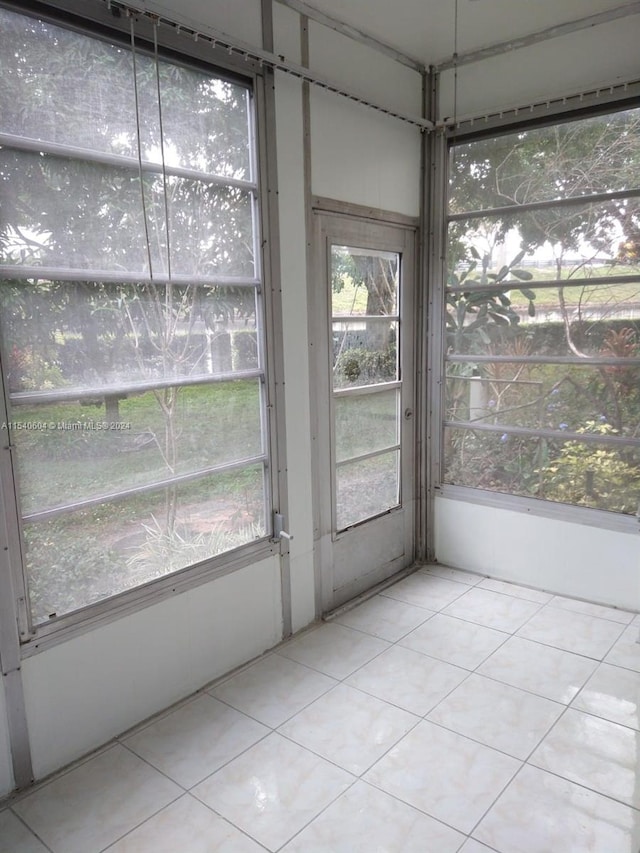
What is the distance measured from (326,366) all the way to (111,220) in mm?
1326

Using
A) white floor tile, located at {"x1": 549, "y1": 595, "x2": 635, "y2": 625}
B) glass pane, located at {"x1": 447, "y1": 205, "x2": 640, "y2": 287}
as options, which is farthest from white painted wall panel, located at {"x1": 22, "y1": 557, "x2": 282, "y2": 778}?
glass pane, located at {"x1": 447, "y1": 205, "x2": 640, "y2": 287}

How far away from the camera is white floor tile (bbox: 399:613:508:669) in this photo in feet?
9.27

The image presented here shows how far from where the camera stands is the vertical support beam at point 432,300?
11.7 ft

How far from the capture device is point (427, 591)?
11.6ft

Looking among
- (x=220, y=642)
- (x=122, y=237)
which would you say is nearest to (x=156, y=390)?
(x=122, y=237)

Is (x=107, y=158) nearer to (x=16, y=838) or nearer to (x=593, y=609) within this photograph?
(x=16, y=838)

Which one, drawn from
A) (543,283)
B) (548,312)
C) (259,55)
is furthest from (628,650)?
(259,55)

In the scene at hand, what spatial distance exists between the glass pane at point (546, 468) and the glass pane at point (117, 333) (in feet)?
5.42

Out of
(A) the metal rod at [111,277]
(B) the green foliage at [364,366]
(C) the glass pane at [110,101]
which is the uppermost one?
(C) the glass pane at [110,101]

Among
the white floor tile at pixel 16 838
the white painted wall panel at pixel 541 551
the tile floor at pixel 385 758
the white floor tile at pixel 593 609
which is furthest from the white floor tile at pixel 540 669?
the white floor tile at pixel 16 838

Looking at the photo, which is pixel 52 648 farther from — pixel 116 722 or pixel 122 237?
pixel 122 237

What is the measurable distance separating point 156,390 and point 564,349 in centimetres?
218

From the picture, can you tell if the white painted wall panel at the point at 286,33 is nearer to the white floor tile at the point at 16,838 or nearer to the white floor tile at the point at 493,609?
the white floor tile at the point at 493,609

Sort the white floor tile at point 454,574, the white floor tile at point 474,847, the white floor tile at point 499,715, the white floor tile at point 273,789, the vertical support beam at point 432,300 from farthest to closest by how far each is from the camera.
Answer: the white floor tile at point 454,574 → the vertical support beam at point 432,300 → the white floor tile at point 499,715 → the white floor tile at point 273,789 → the white floor tile at point 474,847
